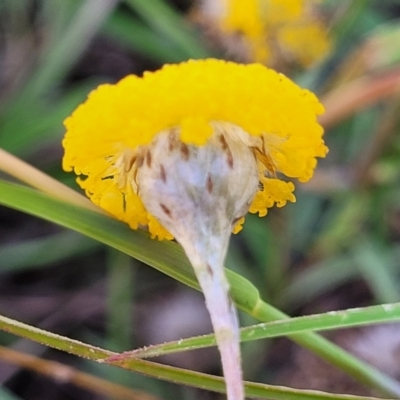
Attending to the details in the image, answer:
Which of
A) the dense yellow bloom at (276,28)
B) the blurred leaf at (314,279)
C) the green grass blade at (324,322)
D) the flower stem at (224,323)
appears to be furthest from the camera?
the blurred leaf at (314,279)

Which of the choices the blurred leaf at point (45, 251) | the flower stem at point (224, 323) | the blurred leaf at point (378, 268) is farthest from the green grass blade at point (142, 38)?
the flower stem at point (224, 323)

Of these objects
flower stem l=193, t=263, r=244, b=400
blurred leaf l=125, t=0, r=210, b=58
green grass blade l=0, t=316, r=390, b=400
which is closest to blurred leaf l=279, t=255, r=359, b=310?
blurred leaf l=125, t=0, r=210, b=58

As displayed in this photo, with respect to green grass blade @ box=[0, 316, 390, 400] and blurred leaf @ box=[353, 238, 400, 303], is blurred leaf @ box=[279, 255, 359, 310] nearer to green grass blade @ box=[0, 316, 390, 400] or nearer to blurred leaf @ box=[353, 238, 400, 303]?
blurred leaf @ box=[353, 238, 400, 303]

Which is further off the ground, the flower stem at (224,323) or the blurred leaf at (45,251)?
the blurred leaf at (45,251)

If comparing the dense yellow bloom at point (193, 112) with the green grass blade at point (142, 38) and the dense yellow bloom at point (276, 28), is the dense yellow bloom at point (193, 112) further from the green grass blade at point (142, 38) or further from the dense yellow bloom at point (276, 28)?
the green grass blade at point (142, 38)

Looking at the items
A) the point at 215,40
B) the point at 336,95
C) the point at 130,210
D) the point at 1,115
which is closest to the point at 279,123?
the point at 130,210

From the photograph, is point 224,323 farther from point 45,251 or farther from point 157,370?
point 45,251
